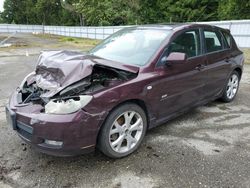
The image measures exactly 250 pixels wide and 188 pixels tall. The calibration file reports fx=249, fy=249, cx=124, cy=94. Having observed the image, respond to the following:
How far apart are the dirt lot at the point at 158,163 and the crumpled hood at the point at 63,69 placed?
89cm

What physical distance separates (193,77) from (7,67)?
8.00 metres

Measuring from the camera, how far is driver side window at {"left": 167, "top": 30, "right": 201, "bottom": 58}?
3687 millimetres

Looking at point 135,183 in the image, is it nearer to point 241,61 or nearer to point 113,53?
point 113,53

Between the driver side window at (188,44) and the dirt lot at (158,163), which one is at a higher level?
the driver side window at (188,44)

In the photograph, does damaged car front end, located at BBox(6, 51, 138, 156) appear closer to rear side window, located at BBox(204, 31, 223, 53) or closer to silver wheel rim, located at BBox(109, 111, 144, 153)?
silver wheel rim, located at BBox(109, 111, 144, 153)

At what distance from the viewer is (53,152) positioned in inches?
105

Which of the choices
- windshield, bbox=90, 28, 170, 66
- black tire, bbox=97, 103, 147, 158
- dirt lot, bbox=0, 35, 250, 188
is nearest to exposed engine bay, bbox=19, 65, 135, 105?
black tire, bbox=97, 103, 147, 158

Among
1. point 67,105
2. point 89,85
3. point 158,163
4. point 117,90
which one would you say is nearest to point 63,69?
point 89,85

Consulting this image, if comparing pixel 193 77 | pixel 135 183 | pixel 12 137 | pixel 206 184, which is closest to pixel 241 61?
pixel 193 77

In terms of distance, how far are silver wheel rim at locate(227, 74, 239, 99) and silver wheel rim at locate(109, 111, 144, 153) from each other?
8.86 ft

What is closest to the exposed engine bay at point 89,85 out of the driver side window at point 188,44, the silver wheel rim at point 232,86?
the driver side window at point 188,44

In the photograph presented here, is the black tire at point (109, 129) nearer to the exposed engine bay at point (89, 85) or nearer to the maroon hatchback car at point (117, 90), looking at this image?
the maroon hatchback car at point (117, 90)

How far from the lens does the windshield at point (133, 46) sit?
350cm

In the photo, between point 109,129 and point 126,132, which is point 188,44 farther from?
point 109,129
